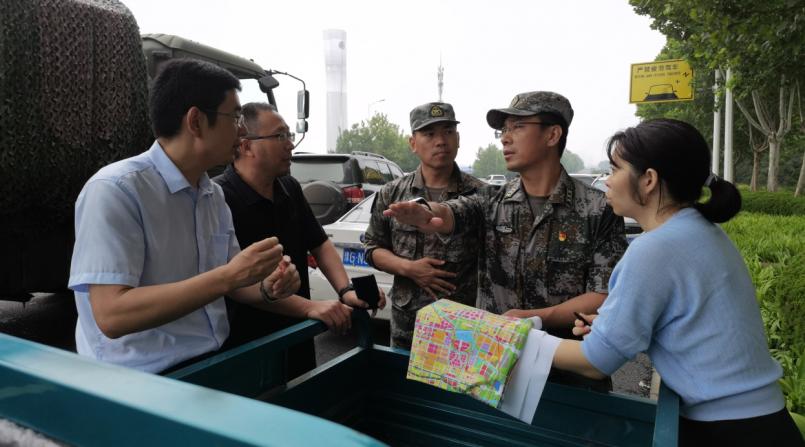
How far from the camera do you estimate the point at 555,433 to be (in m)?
1.66

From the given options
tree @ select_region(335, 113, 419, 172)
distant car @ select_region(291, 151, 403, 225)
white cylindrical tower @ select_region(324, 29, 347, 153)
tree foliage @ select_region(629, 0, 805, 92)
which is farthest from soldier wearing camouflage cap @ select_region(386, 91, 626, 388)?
white cylindrical tower @ select_region(324, 29, 347, 153)

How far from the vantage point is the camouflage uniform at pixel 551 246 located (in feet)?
7.11

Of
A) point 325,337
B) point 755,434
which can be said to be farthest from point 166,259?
point 325,337

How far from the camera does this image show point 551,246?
87.3 inches

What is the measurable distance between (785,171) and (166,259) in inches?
2187

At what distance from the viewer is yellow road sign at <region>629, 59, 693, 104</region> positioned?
14891 mm

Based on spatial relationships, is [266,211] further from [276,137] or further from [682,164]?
[682,164]

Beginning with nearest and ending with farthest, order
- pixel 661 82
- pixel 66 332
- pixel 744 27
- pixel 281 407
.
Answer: pixel 281 407
pixel 66 332
pixel 744 27
pixel 661 82

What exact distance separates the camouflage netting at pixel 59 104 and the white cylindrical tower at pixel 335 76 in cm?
7540

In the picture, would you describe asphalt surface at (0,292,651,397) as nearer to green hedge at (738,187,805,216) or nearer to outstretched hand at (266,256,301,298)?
outstretched hand at (266,256,301,298)

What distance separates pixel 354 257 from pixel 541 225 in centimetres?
267

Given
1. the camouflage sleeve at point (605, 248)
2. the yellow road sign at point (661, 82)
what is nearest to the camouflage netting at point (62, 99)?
the camouflage sleeve at point (605, 248)

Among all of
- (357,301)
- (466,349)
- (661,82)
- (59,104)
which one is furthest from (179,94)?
(661,82)

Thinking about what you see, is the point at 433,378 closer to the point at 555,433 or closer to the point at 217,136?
the point at 555,433
